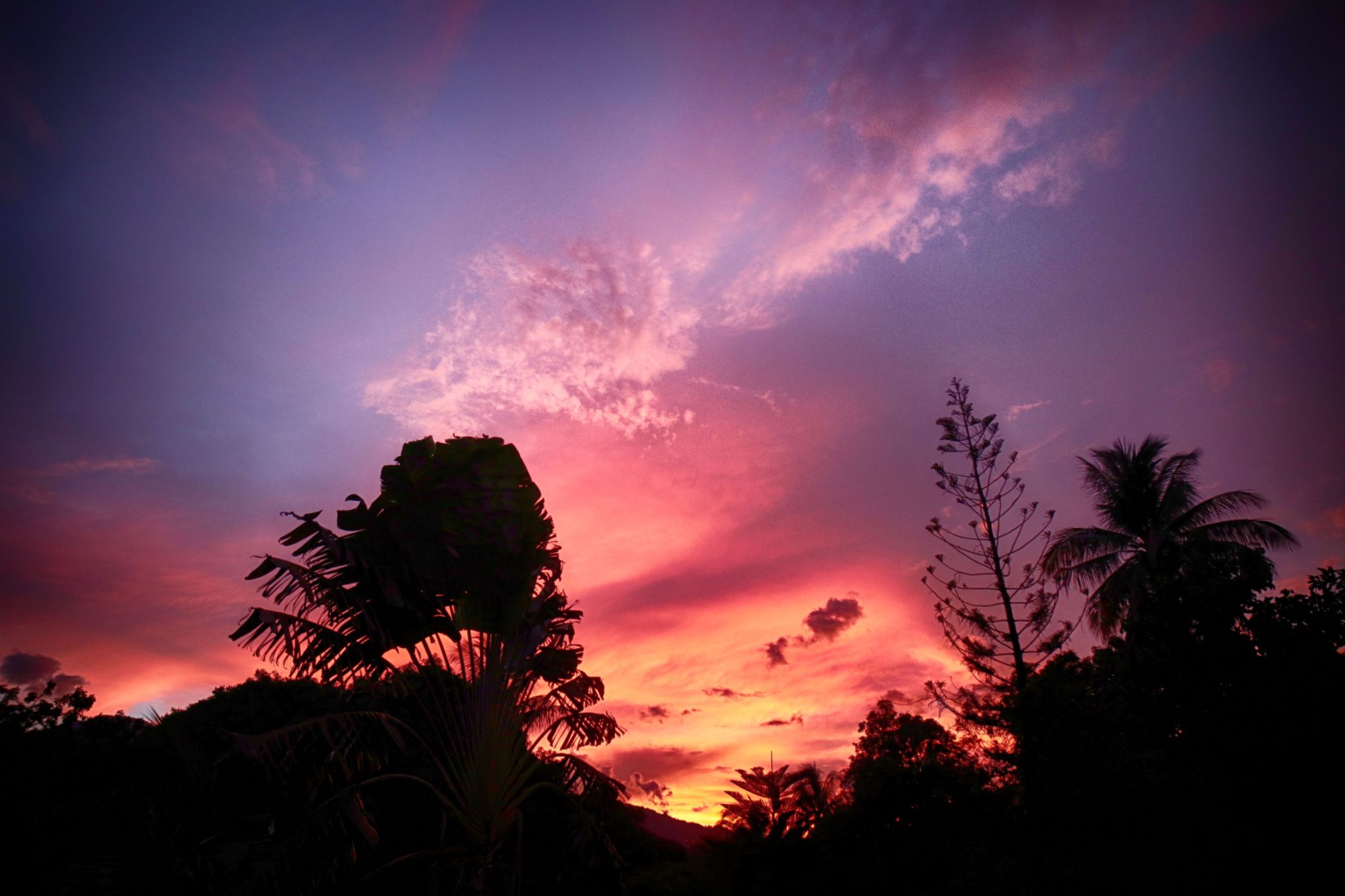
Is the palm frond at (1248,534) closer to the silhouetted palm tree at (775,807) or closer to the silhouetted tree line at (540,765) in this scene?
the silhouetted tree line at (540,765)

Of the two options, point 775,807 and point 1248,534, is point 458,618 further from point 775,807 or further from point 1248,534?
point 1248,534

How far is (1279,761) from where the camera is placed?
1057 centimetres

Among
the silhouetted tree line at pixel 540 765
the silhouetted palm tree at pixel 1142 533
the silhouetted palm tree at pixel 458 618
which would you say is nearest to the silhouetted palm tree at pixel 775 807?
the silhouetted tree line at pixel 540 765

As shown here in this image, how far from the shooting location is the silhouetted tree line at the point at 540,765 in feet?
25.5

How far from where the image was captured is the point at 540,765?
10820 millimetres

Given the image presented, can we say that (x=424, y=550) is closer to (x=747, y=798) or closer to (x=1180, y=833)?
(x=747, y=798)

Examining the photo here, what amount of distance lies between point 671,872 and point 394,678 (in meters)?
16.1

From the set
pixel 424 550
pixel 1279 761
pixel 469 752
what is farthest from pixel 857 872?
pixel 424 550

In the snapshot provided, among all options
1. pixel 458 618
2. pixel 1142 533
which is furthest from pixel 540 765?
pixel 1142 533

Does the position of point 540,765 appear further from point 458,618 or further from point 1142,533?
point 1142,533

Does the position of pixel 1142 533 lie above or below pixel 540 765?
above

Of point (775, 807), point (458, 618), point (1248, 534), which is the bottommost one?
point (775, 807)

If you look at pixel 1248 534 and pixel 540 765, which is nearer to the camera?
pixel 540 765

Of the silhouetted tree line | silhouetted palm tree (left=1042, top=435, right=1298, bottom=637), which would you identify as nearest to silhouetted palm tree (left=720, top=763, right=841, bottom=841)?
the silhouetted tree line
